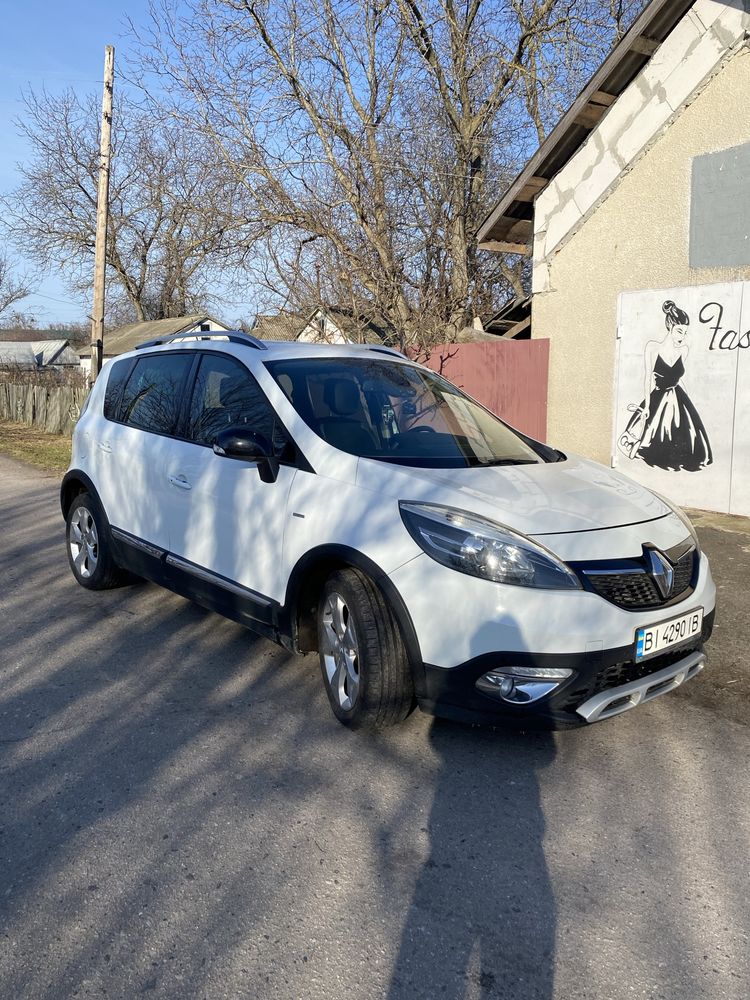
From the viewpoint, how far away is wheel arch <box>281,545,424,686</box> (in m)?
3.35

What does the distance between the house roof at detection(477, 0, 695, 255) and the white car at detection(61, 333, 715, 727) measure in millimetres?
5855

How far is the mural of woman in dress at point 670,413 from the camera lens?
875 cm

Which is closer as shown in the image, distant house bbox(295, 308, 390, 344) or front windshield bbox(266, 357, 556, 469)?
front windshield bbox(266, 357, 556, 469)

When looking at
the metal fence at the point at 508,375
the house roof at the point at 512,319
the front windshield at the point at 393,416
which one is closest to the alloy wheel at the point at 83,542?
the front windshield at the point at 393,416

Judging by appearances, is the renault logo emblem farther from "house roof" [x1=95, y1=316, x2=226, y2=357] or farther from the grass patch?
"house roof" [x1=95, y1=316, x2=226, y2=357]

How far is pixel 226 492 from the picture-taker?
4316mm

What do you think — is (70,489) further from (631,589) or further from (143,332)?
(143,332)

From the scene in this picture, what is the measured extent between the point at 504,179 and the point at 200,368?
11.8 meters

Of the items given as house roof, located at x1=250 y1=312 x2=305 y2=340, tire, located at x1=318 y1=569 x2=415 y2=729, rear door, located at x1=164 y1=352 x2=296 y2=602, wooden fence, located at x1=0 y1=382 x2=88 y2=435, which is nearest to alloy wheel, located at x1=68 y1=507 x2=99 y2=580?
rear door, located at x1=164 y1=352 x2=296 y2=602

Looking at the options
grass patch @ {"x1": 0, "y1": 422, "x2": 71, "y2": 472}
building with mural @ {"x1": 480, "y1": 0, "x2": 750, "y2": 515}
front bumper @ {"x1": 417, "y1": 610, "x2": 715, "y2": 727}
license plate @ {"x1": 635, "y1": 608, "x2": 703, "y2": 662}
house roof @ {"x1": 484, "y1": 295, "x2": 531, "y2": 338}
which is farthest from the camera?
grass patch @ {"x1": 0, "y1": 422, "x2": 71, "y2": 472}

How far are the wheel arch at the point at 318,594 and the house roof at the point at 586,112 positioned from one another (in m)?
7.65

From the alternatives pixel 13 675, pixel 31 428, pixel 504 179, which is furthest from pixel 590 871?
pixel 31 428

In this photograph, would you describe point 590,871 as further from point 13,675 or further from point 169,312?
point 169,312

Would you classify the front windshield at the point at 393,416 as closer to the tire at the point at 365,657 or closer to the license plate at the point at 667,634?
the tire at the point at 365,657
